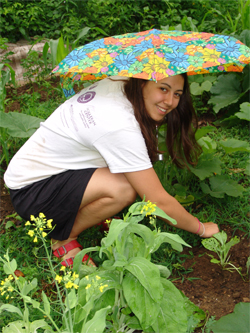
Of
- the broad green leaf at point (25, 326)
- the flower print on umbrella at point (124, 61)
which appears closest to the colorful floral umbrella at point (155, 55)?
the flower print on umbrella at point (124, 61)

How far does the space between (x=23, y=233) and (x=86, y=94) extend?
0.97 m

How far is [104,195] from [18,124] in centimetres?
95

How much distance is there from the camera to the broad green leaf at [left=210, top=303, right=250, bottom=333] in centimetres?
137

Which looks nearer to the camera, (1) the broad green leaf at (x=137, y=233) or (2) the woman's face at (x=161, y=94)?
(1) the broad green leaf at (x=137, y=233)

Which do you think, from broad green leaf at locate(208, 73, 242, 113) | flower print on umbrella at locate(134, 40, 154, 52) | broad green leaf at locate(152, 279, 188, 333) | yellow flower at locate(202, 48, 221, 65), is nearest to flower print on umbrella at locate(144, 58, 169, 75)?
flower print on umbrella at locate(134, 40, 154, 52)

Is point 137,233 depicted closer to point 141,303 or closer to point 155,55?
point 141,303

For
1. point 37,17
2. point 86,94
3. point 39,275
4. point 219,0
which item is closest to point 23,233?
point 39,275

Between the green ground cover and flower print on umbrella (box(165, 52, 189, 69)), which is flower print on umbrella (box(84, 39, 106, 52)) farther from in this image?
the green ground cover

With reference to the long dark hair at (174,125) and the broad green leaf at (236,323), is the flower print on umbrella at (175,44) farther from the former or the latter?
the broad green leaf at (236,323)

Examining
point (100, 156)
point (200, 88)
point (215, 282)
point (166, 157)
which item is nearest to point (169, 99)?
point (100, 156)

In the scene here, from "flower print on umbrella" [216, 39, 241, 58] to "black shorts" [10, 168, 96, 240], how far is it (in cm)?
88

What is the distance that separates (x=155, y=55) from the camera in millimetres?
1514

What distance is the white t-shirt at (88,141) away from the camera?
5.28 feet

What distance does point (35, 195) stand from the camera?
1.86 m
